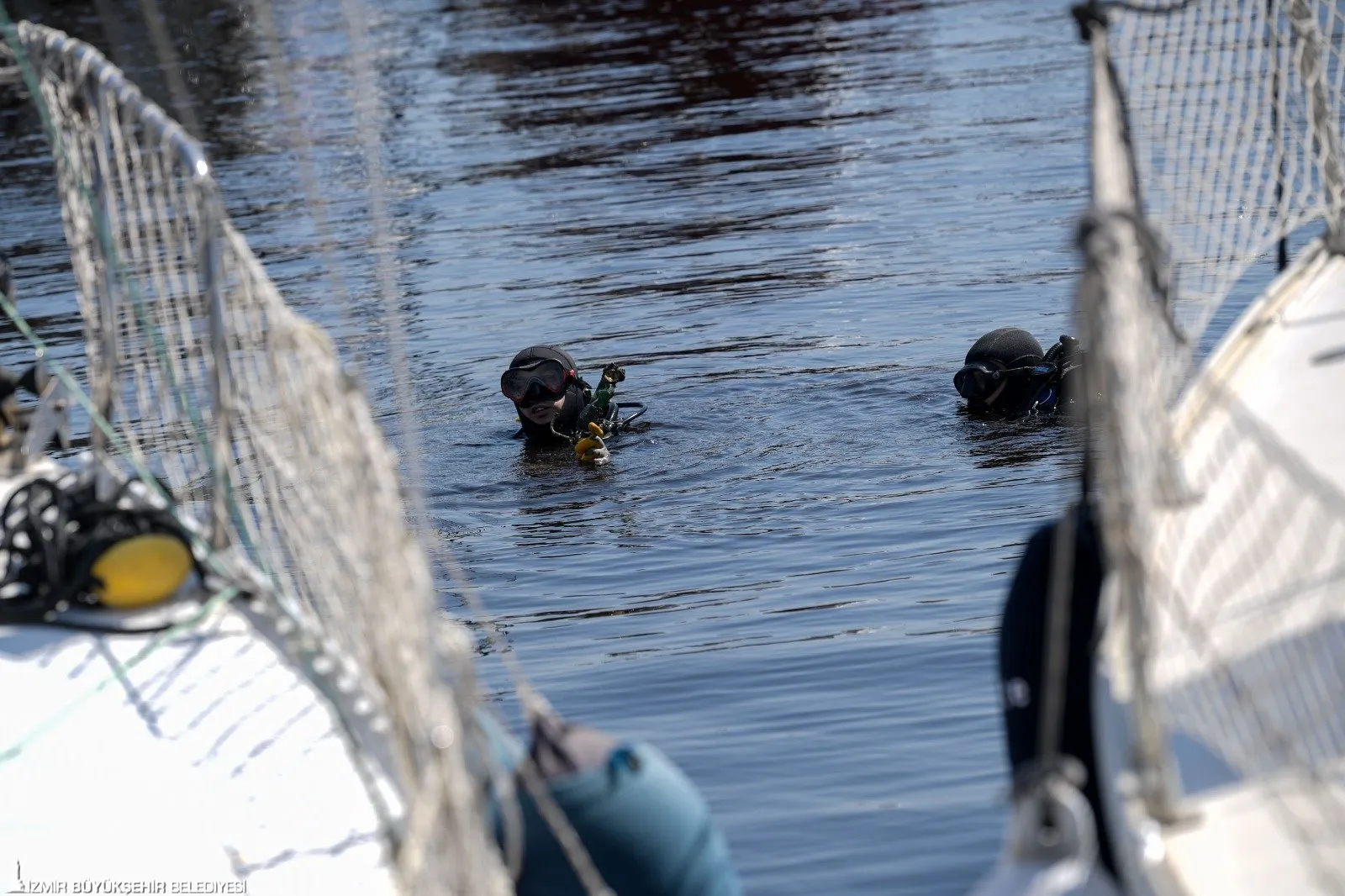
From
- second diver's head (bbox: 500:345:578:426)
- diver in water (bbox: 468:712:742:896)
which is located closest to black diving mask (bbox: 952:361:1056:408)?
second diver's head (bbox: 500:345:578:426)

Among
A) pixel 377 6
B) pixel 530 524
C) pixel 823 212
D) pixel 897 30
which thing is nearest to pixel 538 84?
pixel 897 30

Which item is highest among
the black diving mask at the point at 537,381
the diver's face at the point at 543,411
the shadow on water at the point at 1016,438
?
the black diving mask at the point at 537,381

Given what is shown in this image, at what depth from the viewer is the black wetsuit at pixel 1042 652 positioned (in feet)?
13.3

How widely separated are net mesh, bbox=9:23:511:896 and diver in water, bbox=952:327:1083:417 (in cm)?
457

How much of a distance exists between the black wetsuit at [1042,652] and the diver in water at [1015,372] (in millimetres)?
6354

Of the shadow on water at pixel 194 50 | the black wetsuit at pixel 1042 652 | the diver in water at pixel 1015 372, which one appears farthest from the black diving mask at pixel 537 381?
the shadow on water at pixel 194 50

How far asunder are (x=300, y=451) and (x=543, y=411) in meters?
6.40

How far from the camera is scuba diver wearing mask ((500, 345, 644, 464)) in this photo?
10727 millimetres

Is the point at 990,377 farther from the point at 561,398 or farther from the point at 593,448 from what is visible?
the point at 561,398

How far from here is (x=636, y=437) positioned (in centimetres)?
1144

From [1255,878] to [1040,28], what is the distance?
24.2m

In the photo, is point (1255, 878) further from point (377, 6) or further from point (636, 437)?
point (377, 6)

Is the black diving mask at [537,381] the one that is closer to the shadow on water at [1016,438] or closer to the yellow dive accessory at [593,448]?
the yellow dive accessory at [593,448]

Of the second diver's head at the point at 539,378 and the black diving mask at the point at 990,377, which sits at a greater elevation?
the second diver's head at the point at 539,378
